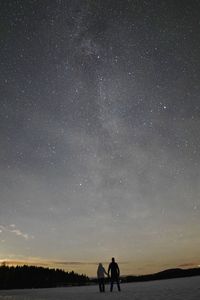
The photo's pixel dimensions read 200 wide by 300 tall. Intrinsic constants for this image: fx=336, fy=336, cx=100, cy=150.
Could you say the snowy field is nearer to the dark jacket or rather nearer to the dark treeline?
the dark jacket

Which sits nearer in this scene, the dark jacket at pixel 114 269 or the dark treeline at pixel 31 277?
the dark jacket at pixel 114 269

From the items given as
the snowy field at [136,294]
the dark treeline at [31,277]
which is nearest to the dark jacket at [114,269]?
the snowy field at [136,294]

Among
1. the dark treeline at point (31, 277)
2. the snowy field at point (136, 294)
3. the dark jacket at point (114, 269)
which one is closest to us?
the snowy field at point (136, 294)

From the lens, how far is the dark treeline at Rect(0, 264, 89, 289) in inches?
1769

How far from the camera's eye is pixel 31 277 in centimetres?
5284

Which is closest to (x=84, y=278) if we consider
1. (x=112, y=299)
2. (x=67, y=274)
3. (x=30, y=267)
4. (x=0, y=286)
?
(x=67, y=274)

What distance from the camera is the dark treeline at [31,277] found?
4494 cm

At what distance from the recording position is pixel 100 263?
2094 centimetres

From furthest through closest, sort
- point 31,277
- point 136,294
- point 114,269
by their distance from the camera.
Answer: point 31,277
point 114,269
point 136,294

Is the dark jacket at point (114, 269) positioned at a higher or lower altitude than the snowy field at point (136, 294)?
higher

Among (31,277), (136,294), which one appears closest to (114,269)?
(136,294)

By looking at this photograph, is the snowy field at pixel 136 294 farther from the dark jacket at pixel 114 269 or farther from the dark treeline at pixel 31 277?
the dark treeline at pixel 31 277

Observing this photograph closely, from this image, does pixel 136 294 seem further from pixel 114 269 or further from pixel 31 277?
pixel 31 277

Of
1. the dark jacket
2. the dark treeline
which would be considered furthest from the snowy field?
the dark treeline
